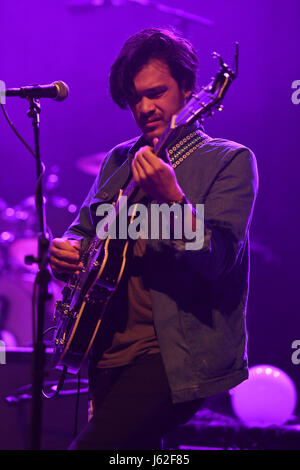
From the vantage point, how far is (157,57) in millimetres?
2518

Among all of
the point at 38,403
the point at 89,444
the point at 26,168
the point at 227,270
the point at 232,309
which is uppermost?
the point at 26,168

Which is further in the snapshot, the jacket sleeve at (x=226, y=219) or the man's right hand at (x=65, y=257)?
the man's right hand at (x=65, y=257)

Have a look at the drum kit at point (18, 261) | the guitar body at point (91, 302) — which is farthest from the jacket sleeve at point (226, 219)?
the drum kit at point (18, 261)

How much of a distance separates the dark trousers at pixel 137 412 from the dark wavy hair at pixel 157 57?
129cm

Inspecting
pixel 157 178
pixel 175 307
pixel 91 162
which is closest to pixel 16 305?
pixel 91 162

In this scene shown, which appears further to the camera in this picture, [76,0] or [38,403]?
[76,0]

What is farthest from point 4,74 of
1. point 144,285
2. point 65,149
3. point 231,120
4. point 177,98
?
point 144,285

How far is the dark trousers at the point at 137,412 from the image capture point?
182 cm

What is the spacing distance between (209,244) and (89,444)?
0.78m

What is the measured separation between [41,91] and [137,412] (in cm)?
133

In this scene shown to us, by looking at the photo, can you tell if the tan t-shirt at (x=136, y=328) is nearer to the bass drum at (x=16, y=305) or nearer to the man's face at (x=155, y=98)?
the man's face at (x=155, y=98)

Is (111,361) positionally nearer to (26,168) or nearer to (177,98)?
(177,98)

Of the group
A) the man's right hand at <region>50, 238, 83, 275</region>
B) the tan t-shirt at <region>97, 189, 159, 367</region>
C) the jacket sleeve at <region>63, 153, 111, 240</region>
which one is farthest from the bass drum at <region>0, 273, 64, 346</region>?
the tan t-shirt at <region>97, 189, 159, 367</region>

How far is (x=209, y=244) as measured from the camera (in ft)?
5.98
